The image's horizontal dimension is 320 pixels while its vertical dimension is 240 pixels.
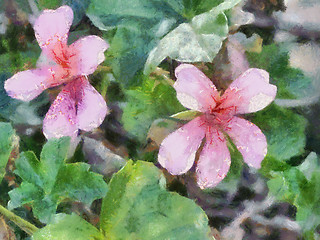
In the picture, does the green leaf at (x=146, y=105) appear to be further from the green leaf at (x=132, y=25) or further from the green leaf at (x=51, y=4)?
the green leaf at (x=51, y=4)

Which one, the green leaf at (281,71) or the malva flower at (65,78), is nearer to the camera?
the malva flower at (65,78)

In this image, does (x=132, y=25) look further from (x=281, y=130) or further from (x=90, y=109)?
(x=281, y=130)

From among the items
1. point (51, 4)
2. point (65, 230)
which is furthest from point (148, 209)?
point (51, 4)

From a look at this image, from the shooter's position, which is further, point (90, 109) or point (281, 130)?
point (281, 130)

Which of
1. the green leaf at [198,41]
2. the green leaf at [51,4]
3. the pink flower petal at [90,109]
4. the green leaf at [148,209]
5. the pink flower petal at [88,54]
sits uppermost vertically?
the green leaf at [51,4]

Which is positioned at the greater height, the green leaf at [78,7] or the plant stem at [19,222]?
the green leaf at [78,7]

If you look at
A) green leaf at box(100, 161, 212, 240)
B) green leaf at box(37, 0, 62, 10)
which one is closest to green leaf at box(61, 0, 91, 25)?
green leaf at box(37, 0, 62, 10)

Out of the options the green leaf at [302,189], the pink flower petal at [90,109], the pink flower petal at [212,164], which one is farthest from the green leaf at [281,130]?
the pink flower petal at [90,109]
